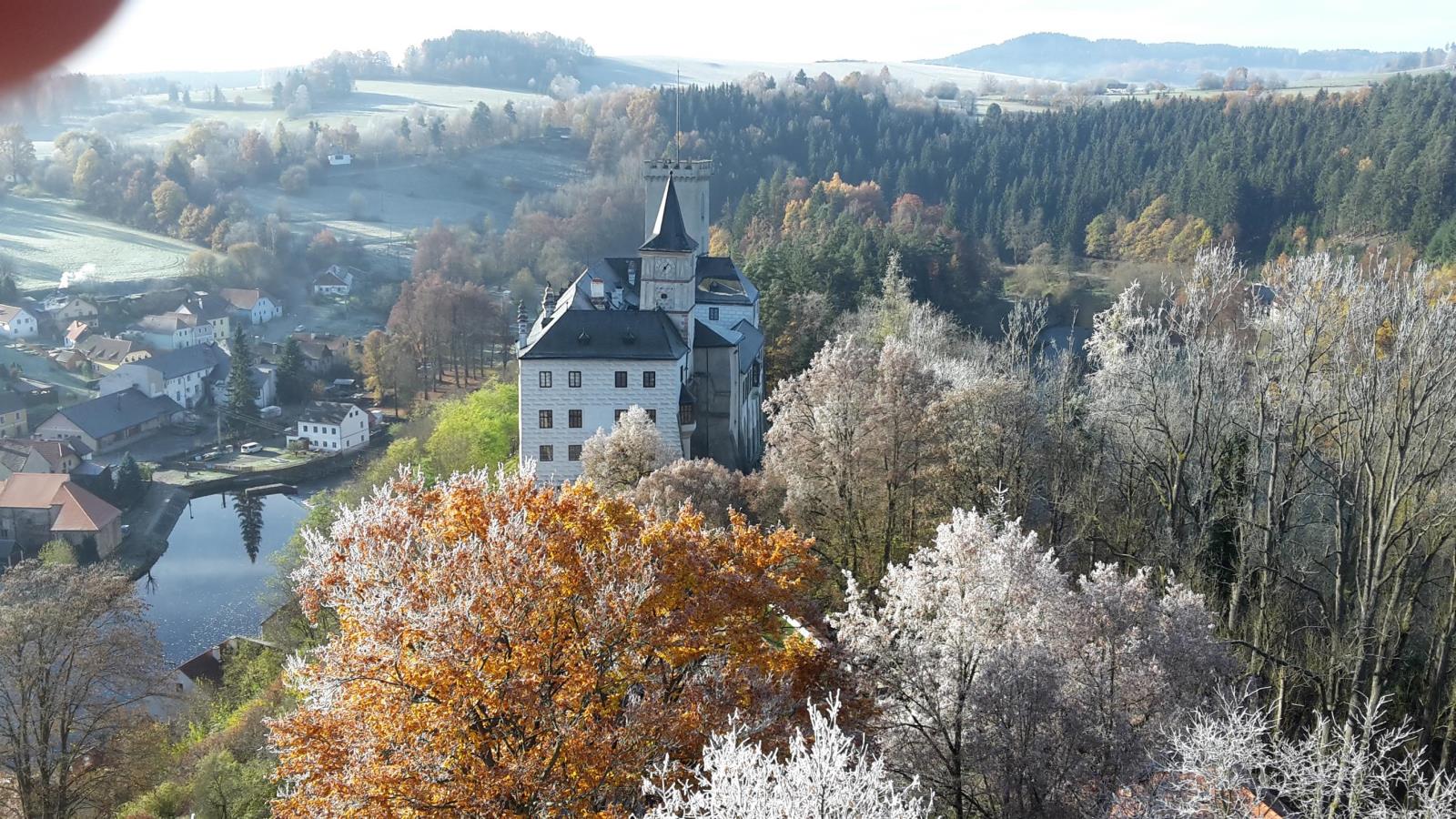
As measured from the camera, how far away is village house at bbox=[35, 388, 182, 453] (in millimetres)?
56875

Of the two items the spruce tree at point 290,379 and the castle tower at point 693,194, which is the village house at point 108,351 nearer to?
the spruce tree at point 290,379

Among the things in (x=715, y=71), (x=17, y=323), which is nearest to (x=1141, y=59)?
(x=715, y=71)

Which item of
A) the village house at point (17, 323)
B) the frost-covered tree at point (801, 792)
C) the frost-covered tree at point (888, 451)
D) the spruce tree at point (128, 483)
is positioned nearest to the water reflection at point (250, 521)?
the spruce tree at point (128, 483)

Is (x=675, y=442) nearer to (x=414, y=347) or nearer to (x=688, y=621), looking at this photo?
(x=688, y=621)

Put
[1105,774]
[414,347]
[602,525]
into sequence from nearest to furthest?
[1105,774]
[602,525]
[414,347]

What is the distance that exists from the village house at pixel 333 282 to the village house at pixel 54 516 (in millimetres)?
43450

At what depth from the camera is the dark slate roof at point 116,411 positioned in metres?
57.5

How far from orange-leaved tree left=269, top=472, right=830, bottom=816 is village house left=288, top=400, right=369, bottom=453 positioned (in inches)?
1792

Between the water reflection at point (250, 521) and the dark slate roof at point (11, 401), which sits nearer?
the water reflection at point (250, 521)

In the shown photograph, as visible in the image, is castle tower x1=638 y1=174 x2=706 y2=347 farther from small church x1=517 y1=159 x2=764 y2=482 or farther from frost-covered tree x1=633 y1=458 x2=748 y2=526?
frost-covered tree x1=633 y1=458 x2=748 y2=526

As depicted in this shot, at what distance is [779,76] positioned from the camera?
14225 centimetres

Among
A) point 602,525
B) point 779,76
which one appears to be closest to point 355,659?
point 602,525

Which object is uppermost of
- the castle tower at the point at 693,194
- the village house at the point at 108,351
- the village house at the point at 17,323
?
the castle tower at the point at 693,194

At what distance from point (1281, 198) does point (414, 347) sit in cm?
5490
